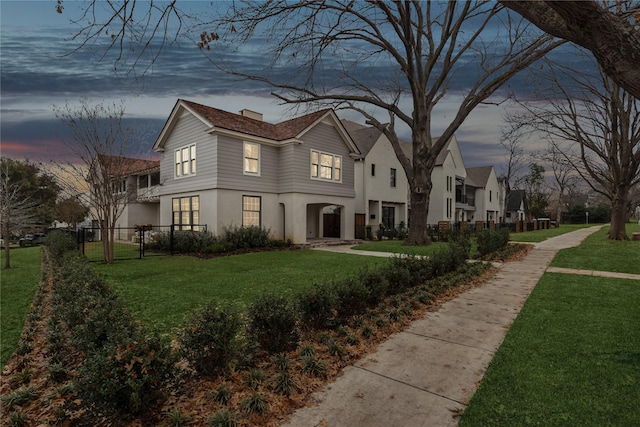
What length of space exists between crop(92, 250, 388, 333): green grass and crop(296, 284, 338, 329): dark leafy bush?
1.67 metres

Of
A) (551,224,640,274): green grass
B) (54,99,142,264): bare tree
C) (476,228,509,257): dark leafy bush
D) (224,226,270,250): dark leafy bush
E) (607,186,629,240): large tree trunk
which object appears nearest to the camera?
(551,224,640,274): green grass

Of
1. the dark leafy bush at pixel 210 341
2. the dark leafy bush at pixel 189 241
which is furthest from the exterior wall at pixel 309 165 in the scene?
the dark leafy bush at pixel 210 341

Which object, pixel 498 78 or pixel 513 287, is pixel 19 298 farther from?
pixel 498 78

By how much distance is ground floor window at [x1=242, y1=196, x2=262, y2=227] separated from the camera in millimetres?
17709

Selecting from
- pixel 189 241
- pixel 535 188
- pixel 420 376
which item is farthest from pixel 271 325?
pixel 535 188

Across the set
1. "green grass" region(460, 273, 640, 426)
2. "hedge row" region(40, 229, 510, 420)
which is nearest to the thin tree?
"green grass" region(460, 273, 640, 426)

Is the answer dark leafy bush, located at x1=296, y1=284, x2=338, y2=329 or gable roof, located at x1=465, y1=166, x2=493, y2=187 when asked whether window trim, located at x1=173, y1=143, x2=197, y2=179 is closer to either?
dark leafy bush, located at x1=296, y1=284, x2=338, y2=329

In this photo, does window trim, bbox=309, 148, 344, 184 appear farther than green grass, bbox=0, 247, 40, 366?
Yes

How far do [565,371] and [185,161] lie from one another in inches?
737

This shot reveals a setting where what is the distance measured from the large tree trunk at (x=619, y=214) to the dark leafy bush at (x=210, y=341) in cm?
Result: 2482

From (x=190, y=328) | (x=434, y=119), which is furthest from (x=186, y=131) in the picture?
(x=190, y=328)

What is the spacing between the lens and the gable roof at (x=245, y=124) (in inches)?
664

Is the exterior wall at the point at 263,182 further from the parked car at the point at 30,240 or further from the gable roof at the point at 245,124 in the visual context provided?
the parked car at the point at 30,240

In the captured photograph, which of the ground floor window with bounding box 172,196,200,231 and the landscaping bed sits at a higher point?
the ground floor window with bounding box 172,196,200,231
